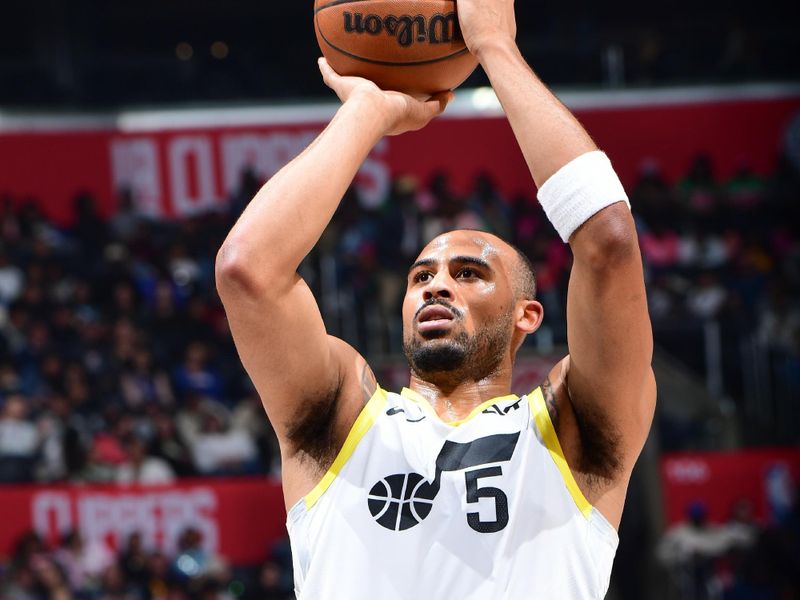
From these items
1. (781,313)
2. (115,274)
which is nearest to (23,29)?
(115,274)

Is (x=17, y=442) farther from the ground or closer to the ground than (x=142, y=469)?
farther from the ground

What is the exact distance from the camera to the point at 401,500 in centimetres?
263

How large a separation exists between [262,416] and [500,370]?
8146 mm

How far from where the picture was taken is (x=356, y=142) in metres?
2.66

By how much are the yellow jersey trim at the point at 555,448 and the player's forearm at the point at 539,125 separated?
549 mm

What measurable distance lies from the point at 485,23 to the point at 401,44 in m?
0.29

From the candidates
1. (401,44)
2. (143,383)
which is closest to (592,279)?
(401,44)

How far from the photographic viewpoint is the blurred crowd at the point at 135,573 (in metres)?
9.58

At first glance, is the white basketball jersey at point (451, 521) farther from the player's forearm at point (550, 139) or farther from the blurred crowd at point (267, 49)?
the blurred crowd at point (267, 49)

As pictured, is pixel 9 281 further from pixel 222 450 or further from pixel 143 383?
pixel 222 450

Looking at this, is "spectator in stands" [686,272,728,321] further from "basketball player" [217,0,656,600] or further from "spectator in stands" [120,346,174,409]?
"basketball player" [217,0,656,600]

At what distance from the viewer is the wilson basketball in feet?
9.77

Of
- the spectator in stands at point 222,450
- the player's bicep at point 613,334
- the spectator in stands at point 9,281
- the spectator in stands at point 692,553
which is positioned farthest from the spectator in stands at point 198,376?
the player's bicep at point 613,334

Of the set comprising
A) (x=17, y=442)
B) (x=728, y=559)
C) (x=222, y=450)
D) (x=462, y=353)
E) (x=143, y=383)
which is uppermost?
(x=462, y=353)
